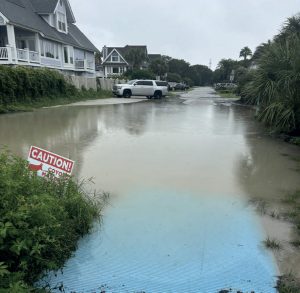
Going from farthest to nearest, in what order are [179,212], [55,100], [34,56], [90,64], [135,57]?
1. [135,57]
2. [90,64]
3. [34,56]
4. [55,100]
5. [179,212]

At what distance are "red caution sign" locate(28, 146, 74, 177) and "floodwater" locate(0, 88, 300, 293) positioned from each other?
83 centimetres

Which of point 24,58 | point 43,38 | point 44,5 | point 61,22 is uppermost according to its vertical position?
point 44,5

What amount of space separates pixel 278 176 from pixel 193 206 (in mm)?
2449

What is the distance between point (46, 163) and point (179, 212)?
186cm

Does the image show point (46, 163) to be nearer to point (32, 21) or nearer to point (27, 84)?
point (27, 84)

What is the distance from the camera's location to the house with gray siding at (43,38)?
2325 cm

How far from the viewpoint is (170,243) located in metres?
3.55

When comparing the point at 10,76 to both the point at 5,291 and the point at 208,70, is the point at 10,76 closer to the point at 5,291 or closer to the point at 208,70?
the point at 5,291

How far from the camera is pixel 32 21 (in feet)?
87.5

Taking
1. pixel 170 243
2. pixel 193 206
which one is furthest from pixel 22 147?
pixel 170 243

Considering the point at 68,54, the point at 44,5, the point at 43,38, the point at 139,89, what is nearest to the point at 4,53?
the point at 43,38

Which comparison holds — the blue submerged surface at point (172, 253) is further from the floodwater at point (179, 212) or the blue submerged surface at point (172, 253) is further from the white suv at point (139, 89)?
the white suv at point (139, 89)

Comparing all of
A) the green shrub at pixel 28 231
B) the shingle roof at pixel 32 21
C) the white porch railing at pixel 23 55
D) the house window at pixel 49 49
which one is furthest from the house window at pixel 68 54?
the green shrub at pixel 28 231

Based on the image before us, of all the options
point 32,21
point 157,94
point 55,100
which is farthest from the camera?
point 157,94
